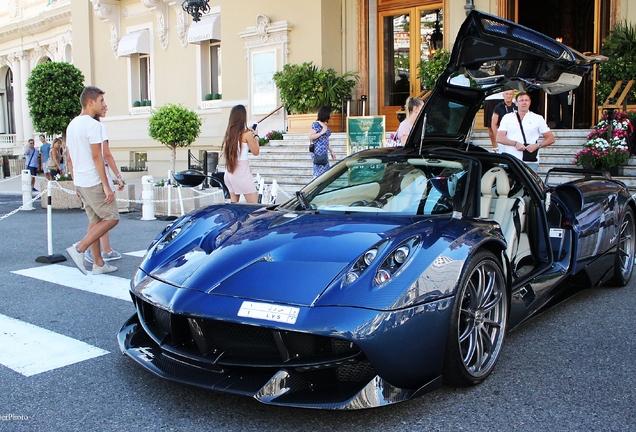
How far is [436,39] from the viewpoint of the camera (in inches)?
648

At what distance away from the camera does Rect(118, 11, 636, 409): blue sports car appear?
2.89m

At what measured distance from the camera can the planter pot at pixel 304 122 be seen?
1617 cm

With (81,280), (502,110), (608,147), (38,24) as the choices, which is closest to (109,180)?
(81,280)

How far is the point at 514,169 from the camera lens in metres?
4.46

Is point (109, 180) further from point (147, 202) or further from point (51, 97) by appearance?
point (51, 97)

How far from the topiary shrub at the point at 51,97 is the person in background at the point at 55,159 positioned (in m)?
0.64

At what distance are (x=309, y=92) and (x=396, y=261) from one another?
13545 millimetres

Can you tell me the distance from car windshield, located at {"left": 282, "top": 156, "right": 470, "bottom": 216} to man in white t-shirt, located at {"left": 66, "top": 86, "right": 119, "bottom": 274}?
2.72m

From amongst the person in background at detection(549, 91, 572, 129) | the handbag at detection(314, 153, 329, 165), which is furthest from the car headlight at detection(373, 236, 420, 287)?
the person in background at detection(549, 91, 572, 129)

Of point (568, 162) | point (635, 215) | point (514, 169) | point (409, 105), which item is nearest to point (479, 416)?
point (514, 169)

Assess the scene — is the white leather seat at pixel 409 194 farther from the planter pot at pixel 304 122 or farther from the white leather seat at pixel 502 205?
the planter pot at pixel 304 122

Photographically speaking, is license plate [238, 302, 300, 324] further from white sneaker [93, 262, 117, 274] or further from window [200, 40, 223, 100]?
window [200, 40, 223, 100]

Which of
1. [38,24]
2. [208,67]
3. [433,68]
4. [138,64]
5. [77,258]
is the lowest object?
[77,258]

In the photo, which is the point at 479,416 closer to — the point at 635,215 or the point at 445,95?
the point at 445,95
